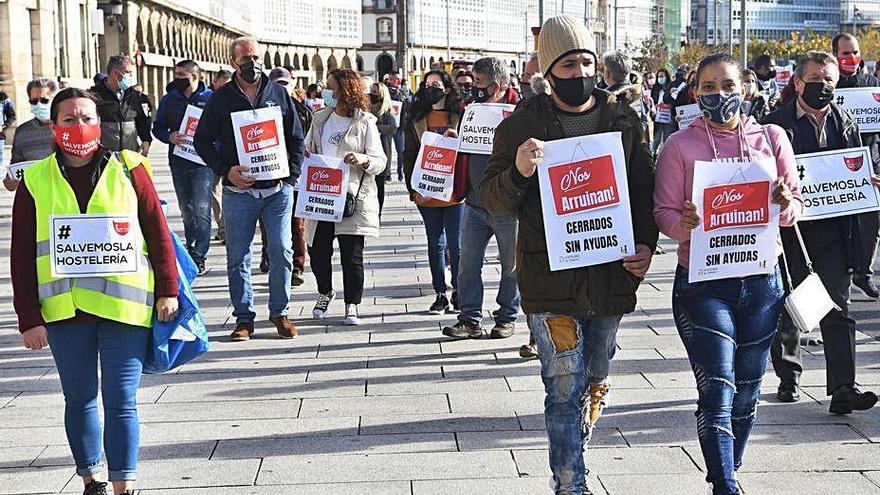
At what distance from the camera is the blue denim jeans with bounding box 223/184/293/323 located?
976cm

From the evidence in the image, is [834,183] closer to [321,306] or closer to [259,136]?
[259,136]

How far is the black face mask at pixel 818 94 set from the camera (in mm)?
7258

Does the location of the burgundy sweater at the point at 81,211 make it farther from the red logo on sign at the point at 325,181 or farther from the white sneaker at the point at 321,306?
the white sneaker at the point at 321,306

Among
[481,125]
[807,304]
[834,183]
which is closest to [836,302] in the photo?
[834,183]

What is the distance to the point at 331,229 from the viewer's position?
10758 mm

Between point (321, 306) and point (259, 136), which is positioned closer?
point (259, 136)

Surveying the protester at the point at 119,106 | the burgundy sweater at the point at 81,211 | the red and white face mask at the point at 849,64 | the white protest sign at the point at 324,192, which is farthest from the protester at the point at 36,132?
the burgundy sweater at the point at 81,211

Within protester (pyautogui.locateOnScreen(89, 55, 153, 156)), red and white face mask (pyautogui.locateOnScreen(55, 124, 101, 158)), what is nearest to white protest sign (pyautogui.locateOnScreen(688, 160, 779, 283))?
red and white face mask (pyautogui.locateOnScreen(55, 124, 101, 158))

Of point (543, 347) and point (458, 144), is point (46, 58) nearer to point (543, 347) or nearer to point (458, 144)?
point (458, 144)

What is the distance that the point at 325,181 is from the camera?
10.4 metres

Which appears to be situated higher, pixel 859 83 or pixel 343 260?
pixel 859 83

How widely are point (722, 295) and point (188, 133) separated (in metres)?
8.48

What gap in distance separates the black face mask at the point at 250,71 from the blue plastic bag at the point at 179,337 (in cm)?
399

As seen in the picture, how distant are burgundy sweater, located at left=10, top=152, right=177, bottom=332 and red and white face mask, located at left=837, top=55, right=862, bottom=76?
257 inches
